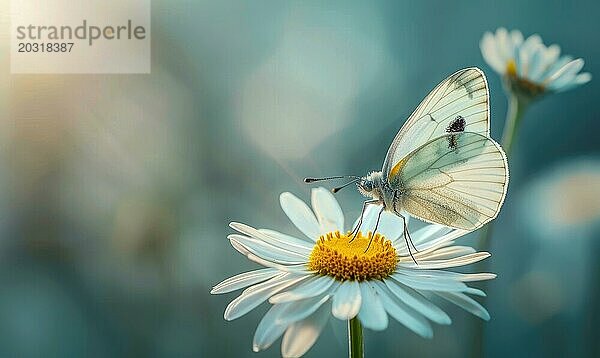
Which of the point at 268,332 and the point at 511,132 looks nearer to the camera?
the point at 268,332

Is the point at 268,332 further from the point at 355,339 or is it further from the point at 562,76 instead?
Result: the point at 562,76

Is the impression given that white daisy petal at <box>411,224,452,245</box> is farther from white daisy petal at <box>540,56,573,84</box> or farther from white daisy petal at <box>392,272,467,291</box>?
white daisy petal at <box>540,56,573,84</box>

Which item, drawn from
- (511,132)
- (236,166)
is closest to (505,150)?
(511,132)

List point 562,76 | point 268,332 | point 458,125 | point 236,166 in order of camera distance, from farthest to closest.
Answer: point 236,166
point 562,76
point 458,125
point 268,332

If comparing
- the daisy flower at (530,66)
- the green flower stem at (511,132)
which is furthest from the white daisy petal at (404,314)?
the daisy flower at (530,66)

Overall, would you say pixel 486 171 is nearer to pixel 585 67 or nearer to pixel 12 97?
pixel 585 67

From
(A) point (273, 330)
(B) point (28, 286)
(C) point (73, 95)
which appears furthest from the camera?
(C) point (73, 95)

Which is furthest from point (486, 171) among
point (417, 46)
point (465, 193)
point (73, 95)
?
point (73, 95)

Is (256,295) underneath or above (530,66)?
underneath
